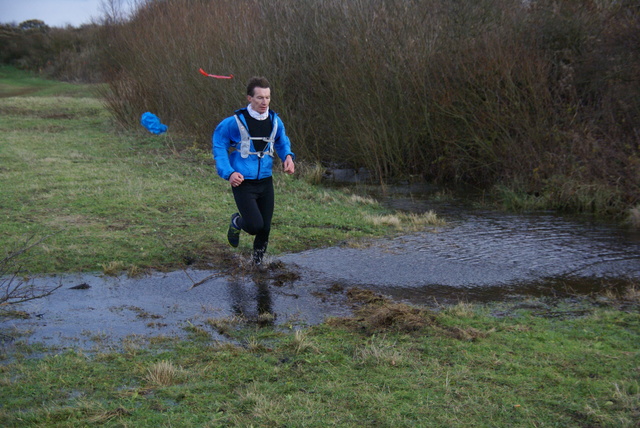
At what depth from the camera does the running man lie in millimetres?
6547

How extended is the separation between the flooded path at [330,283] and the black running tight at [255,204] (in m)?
0.54

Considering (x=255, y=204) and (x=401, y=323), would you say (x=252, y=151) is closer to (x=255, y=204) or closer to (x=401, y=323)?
(x=255, y=204)

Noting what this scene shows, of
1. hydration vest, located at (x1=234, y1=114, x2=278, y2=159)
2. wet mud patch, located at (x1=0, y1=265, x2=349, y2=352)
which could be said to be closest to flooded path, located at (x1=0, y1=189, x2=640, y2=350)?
A: wet mud patch, located at (x1=0, y1=265, x2=349, y2=352)

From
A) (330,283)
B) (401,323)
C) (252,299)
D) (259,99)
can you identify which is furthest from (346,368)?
(259,99)

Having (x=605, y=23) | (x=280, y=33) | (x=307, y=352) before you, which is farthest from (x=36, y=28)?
(x=307, y=352)

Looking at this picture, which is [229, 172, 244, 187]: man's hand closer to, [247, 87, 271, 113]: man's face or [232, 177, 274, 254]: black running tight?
[232, 177, 274, 254]: black running tight

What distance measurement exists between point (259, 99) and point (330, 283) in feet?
6.57

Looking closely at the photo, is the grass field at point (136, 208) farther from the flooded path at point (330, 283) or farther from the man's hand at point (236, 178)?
the man's hand at point (236, 178)

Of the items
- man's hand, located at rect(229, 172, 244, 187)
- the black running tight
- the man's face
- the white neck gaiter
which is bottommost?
the black running tight

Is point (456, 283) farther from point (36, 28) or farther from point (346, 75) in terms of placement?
point (36, 28)

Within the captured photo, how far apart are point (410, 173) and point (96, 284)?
10.2m

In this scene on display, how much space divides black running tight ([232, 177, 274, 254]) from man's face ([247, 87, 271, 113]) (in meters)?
0.78

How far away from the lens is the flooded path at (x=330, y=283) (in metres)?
5.46

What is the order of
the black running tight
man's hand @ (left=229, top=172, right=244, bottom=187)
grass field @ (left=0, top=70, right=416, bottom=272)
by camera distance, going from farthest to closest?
1. grass field @ (left=0, top=70, right=416, bottom=272)
2. the black running tight
3. man's hand @ (left=229, top=172, right=244, bottom=187)
